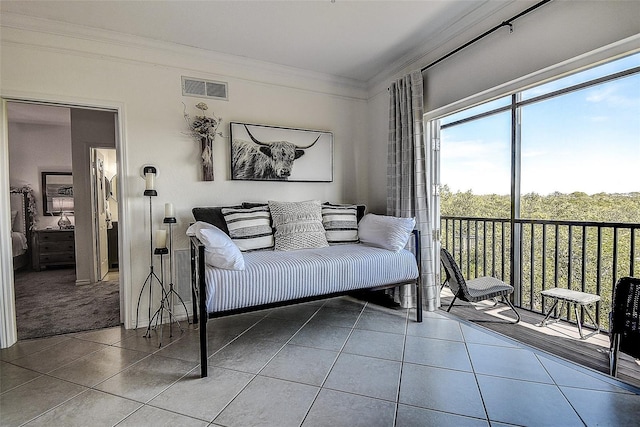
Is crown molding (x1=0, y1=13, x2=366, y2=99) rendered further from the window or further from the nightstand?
the nightstand

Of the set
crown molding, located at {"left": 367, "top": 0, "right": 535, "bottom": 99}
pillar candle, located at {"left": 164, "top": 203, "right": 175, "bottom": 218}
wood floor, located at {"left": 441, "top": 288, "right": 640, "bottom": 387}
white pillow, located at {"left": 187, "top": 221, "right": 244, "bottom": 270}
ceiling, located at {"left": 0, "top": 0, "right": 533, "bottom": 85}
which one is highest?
ceiling, located at {"left": 0, "top": 0, "right": 533, "bottom": 85}

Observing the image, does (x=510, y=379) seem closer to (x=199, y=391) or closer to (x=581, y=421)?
(x=581, y=421)

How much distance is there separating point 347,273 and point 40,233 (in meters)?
5.77

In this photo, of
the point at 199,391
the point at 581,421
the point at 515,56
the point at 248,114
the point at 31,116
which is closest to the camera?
the point at 581,421

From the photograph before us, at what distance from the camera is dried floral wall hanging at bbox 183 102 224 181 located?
3094 millimetres

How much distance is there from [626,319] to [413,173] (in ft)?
6.17

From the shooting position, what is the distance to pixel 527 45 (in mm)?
2191

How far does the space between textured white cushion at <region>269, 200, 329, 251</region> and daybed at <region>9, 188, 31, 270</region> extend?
16.3ft

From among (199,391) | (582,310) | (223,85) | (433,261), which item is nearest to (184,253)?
(199,391)

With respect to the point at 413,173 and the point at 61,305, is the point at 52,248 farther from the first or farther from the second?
the point at 413,173

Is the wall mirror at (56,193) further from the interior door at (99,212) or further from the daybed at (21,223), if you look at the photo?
the interior door at (99,212)

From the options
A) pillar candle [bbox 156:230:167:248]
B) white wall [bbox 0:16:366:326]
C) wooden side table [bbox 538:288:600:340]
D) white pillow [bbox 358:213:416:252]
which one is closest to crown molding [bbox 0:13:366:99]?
white wall [bbox 0:16:366:326]

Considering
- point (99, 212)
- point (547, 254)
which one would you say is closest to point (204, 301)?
point (547, 254)

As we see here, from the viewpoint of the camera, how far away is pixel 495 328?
107 inches
